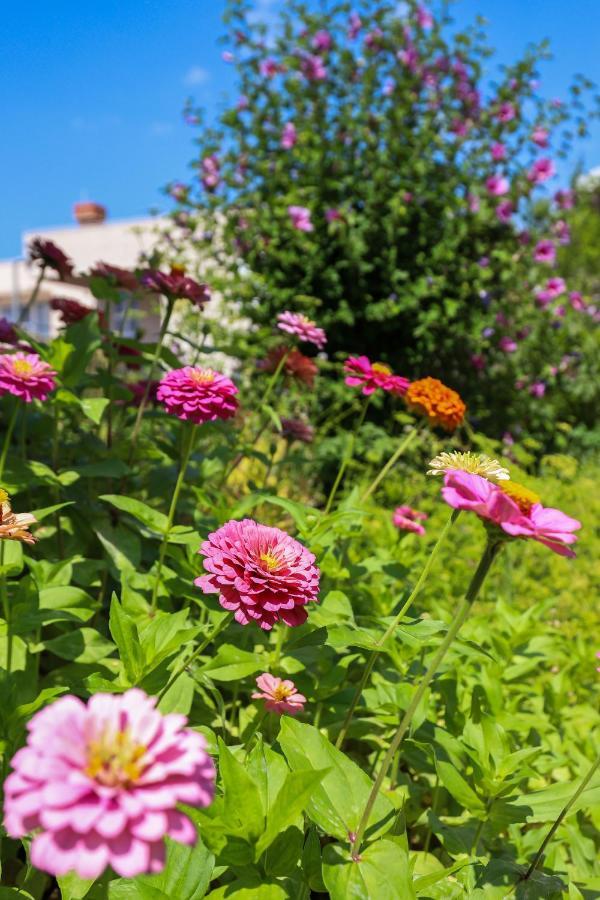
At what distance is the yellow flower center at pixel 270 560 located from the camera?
0.94 meters

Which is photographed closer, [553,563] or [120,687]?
[120,687]

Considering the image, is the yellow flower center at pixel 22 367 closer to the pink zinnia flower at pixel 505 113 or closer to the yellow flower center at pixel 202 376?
the yellow flower center at pixel 202 376

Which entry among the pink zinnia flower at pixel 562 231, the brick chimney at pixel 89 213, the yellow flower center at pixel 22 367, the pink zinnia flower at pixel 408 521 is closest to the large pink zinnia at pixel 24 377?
the yellow flower center at pixel 22 367

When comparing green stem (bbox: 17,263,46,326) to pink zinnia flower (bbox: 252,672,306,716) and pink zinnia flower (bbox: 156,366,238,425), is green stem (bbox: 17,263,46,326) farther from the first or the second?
pink zinnia flower (bbox: 252,672,306,716)

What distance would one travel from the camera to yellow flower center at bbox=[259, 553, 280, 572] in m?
0.94

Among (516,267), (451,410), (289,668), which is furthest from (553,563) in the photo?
(516,267)

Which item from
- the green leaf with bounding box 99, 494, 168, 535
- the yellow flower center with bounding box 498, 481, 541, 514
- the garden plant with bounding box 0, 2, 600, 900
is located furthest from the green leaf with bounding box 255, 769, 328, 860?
the green leaf with bounding box 99, 494, 168, 535

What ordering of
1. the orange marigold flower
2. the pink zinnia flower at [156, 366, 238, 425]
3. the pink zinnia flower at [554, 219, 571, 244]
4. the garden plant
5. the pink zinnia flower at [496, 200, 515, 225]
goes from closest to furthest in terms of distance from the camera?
1. the garden plant
2. the pink zinnia flower at [156, 366, 238, 425]
3. the orange marigold flower
4. the pink zinnia flower at [496, 200, 515, 225]
5. the pink zinnia flower at [554, 219, 571, 244]

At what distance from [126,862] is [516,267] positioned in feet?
17.6

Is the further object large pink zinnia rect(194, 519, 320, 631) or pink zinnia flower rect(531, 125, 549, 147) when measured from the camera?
pink zinnia flower rect(531, 125, 549, 147)

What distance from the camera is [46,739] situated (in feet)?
1.59

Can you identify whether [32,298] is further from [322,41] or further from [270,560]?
[322,41]

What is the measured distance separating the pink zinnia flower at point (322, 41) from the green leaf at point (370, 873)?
17.6 feet

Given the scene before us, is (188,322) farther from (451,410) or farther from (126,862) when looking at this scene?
(126,862)
